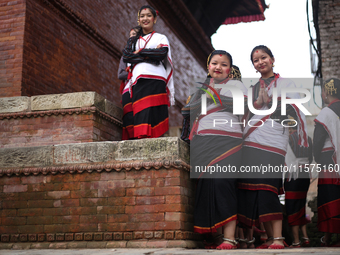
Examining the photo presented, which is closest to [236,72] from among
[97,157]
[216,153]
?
[216,153]

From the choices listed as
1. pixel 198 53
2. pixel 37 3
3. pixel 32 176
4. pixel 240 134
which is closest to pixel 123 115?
pixel 32 176

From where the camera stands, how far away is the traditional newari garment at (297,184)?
190 inches

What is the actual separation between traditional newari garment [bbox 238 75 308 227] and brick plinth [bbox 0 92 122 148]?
2111 millimetres

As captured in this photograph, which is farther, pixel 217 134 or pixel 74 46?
pixel 74 46

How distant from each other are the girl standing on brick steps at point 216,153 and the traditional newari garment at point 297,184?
3.20 ft

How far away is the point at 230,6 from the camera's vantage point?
16078mm

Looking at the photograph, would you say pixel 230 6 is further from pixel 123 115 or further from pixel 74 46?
pixel 123 115

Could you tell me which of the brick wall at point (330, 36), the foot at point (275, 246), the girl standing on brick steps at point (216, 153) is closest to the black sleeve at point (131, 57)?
the girl standing on brick steps at point (216, 153)

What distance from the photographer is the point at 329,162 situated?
475 cm

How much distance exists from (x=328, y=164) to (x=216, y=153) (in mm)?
1403

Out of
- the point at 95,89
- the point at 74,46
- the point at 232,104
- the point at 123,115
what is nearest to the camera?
the point at 232,104

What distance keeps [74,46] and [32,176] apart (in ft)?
11.8

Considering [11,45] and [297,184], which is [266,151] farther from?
[11,45]

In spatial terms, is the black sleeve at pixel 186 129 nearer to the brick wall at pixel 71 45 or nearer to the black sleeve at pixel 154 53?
the black sleeve at pixel 154 53
